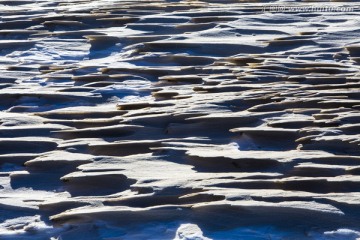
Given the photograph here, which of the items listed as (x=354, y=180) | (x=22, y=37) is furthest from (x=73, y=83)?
(x=354, y=180)

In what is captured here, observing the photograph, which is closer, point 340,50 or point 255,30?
point 340,50

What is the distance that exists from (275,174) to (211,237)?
477 millimetres

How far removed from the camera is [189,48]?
523cm

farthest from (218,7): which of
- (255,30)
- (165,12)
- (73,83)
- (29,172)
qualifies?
(29,172)

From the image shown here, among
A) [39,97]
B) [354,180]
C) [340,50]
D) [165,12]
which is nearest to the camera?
[354,180]

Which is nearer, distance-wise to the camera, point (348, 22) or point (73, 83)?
point (73, 83)

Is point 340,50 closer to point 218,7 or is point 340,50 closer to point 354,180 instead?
point 218,7

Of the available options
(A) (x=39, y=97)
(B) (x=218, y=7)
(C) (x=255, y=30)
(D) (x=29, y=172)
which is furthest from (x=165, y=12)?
(D) (x=29, y=172)

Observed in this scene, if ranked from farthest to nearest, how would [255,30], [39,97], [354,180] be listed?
1. [255,30]
2. [39,97]
3. [354,180]

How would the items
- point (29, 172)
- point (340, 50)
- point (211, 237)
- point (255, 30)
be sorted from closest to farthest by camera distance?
point (211, 237) < point (29, 172) < point (340, 50) < point (255, 30)

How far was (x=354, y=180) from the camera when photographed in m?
3.17

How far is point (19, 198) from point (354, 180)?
1.13 meters

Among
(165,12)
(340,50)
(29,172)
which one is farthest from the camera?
(165,12)

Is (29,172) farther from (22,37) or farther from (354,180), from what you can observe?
(22,37)
